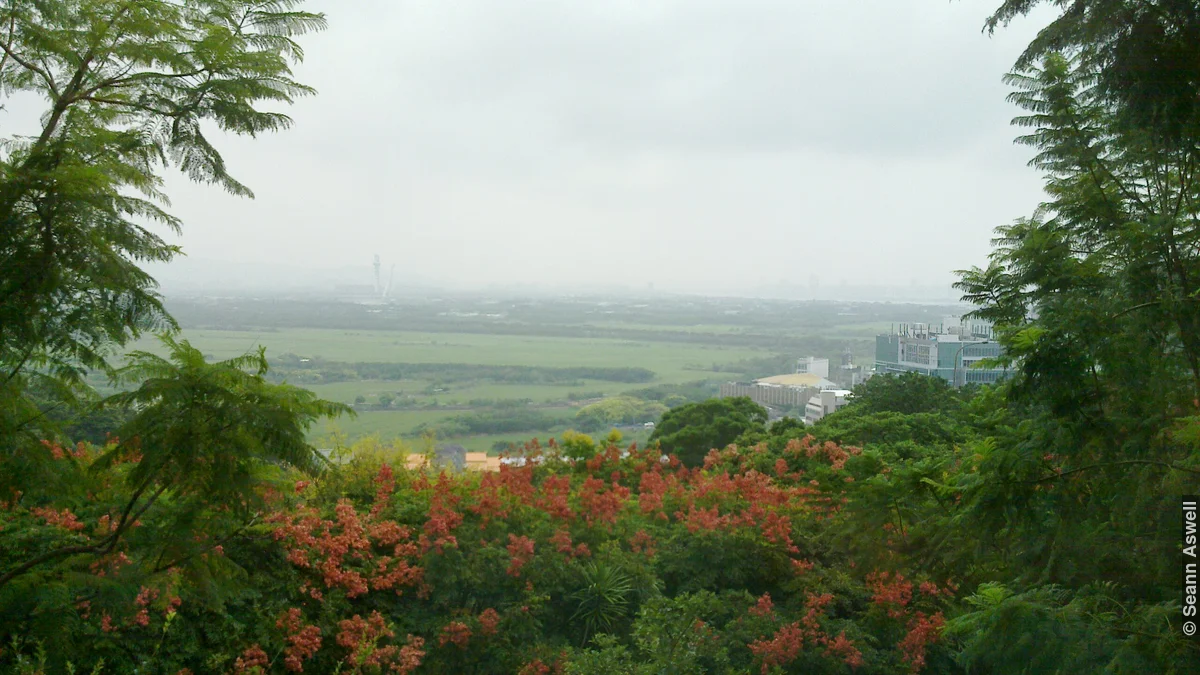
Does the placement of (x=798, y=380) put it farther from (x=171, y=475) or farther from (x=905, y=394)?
(x=171, y=475)

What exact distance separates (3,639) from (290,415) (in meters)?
2.59

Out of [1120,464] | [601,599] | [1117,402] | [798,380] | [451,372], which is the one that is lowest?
[601,599]

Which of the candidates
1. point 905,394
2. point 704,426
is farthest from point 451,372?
A: point 905,394

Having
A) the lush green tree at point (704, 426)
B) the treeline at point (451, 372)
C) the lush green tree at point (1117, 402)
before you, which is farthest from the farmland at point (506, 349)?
the lush green tree at point (1117, 402)

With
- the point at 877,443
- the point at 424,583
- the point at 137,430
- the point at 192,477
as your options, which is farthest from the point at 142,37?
the point at 877,443

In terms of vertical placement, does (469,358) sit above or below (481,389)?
above

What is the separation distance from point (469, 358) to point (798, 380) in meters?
7.50

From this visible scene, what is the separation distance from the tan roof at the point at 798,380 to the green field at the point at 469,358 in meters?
1.80

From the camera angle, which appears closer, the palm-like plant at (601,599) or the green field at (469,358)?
the palm-like plant at (601,599)

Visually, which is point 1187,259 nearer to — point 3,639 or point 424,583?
point 424,583

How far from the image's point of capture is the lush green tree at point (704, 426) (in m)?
11.8

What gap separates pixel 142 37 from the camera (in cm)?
394

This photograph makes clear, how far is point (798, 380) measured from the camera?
17.8 metres

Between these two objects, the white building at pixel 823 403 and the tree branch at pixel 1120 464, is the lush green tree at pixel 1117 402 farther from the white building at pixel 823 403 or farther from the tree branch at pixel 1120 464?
the white building at pixel 823 403
